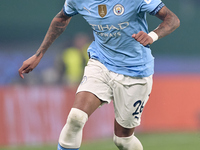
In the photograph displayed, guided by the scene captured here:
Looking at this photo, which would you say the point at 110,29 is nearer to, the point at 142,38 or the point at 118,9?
the point at 118,9

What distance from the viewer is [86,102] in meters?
5.31

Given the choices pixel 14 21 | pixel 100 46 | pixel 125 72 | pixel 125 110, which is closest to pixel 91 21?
pixel 100 46

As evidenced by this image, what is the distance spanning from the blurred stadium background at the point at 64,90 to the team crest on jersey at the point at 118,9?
4119 millimetres

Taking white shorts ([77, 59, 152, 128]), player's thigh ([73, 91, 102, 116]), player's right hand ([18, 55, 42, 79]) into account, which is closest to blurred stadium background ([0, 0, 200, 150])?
white shorts ([77, 59, 152, 128])

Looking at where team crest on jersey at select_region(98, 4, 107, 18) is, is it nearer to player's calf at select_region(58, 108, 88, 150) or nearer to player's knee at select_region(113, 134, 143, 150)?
player's calf at select_region(58, 108, 88, 150)

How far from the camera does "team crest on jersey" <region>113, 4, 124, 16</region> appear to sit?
5371 millimetres

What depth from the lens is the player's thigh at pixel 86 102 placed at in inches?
207

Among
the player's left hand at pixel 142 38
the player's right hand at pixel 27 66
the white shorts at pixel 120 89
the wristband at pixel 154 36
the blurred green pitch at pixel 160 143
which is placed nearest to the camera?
the player's left hand at pixel 142 38

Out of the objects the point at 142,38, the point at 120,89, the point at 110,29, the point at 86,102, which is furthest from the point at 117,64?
the point at 142,38

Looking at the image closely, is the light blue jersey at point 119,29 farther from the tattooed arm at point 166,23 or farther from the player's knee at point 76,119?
the player's knee at point 76,119

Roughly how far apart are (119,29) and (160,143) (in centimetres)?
476

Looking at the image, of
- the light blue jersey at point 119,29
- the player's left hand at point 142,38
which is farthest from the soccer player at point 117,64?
the player's left hand at point 142,38

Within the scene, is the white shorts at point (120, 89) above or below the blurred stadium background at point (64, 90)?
above

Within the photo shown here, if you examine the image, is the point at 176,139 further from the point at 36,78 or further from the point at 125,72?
the point at 125,72
